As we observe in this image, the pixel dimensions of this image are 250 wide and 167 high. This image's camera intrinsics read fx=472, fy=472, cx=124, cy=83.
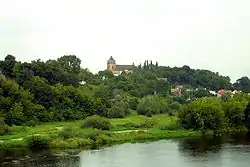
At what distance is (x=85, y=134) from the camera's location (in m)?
56.7

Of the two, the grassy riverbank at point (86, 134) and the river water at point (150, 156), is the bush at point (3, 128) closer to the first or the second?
the grassy riverbank at point (86, 134)

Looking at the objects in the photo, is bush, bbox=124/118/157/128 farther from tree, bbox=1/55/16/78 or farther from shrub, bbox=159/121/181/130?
tree, bbox=1/55/16/78

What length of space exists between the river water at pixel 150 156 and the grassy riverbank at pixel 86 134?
303cm

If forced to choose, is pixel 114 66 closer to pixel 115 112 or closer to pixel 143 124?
pixel 115 112

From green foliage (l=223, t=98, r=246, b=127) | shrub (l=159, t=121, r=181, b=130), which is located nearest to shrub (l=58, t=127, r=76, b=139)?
shrub (l=159, t=121, r=181, b=130)

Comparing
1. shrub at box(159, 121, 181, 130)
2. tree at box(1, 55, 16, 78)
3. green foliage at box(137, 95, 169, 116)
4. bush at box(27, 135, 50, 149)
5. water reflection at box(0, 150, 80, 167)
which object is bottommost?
water reflection at box(0, 150, 80, 167)

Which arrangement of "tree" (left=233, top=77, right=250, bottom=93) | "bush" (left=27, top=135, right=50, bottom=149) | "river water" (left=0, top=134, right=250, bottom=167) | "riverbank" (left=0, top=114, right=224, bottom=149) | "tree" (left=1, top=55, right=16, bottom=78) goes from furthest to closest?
"tree" (left=233, top=77, right=250, bottom=93) → "tree" (left=1, top=55, right=16, bottom=78) → "riverbank" (left=0, top=114, right=224, bottom=149) → "bush" (left=27, top=135, right=50, bottom=149) → "river water" (left=0, top=134, right=250, bottom=167)

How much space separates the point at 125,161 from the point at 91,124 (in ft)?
60.7

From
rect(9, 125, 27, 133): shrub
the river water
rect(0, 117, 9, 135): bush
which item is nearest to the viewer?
the river water

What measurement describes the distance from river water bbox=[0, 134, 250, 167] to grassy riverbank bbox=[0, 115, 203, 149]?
3026 mm

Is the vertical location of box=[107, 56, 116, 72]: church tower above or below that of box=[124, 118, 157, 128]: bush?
above

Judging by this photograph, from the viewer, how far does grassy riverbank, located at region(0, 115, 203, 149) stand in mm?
52969

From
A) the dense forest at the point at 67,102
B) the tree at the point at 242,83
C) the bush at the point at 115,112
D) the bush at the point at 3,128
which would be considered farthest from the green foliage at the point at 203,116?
the tree at the point at 242,83

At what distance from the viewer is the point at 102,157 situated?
46.1 meters
